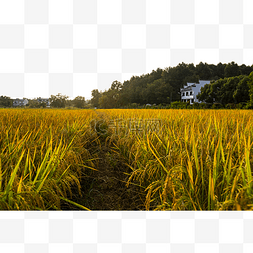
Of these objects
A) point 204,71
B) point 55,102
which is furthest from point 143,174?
point 204,71

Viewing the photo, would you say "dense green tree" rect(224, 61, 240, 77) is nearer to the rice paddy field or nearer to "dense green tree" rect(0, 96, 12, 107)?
the rice paddy field

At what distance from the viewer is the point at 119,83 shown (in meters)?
43.9

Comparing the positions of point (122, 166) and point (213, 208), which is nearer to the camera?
point (213, 208)

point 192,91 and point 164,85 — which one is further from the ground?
point 164,85

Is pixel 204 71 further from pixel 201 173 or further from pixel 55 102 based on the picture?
pixel 201 173

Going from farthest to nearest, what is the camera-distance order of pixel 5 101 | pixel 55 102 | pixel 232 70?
pixel 232 70, pixel 5 101, pixel 55 102

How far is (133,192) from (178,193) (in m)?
0.83

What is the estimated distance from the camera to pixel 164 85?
136 feet

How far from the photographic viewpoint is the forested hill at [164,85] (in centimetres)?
3947

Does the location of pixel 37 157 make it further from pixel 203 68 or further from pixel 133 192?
pixel 203 68

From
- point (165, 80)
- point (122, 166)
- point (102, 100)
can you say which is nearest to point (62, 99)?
point (102, 100)

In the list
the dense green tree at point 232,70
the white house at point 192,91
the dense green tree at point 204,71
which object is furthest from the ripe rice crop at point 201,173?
the dense green tree at point 204,71

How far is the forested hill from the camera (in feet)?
A: 129

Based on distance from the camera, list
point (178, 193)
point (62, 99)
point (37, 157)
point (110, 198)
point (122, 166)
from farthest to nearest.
→ point (62, 99) → point (122, 166) → point (110, 198) → point (37, 157) → point (178, 193)
